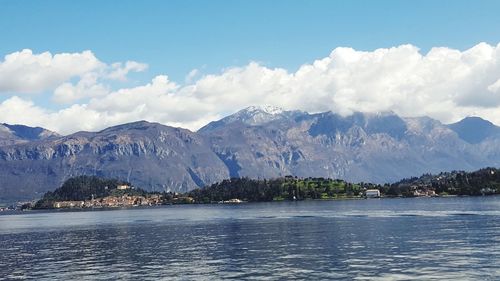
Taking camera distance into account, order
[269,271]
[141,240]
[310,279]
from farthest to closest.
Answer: [141,240] < [269,271] < [310,279]

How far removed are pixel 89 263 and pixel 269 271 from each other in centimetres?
3595

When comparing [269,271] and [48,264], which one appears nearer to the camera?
[269,271]

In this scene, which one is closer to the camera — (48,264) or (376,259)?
(376,259)

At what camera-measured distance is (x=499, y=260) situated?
8706 cm

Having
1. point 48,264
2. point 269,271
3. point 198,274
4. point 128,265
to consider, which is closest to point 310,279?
point 269,271

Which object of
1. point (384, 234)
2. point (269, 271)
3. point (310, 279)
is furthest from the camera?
point (384, 234)

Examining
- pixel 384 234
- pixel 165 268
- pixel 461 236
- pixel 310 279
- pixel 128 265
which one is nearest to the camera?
pixel 310 279

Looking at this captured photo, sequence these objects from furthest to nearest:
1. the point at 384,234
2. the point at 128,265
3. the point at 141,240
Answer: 1. the point at 141,240
2. the point at 384,234
3. the point at 128,265

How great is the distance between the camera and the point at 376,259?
9338 centimetres

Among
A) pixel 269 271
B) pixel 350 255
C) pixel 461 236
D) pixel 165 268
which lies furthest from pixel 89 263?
pixel 461 236

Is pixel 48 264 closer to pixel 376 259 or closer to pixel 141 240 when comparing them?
pixel 141 240

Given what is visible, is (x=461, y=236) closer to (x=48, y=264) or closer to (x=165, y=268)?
(x=165, y=268)

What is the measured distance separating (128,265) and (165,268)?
30.5ft

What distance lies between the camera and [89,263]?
10462 cm
